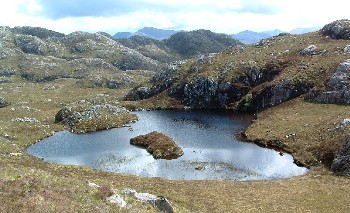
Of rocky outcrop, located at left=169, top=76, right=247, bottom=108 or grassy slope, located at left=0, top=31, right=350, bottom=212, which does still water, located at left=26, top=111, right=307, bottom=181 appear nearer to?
grassy slope, located at left=0, top=31, right=350, bottom=212

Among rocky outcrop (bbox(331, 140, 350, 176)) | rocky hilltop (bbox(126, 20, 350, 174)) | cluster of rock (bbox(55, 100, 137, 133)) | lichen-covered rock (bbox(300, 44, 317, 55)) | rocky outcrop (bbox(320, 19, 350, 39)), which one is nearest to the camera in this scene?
rocky outcrop (bbox(331, 140, 350, 176))

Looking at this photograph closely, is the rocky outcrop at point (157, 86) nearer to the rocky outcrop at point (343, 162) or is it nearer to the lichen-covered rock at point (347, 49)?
the lichen-covered rock at point (347, 49)

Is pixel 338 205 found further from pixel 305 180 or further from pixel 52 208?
pixel 52 208

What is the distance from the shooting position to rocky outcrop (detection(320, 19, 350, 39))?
12478 centimetres

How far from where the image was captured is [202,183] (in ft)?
175

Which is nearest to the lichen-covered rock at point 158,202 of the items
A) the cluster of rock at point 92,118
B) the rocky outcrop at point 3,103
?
the cluster of rock at point 92,118

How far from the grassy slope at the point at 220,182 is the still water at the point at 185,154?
414cm

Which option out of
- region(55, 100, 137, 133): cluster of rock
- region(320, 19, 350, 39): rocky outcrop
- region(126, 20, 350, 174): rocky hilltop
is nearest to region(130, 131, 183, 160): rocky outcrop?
region(55, 100, 137, 133): cluster of rock

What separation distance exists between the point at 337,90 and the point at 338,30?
44.7m

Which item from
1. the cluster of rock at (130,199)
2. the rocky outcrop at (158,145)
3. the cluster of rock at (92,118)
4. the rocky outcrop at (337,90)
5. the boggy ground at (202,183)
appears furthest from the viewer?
the cluster of rock at (92,118)

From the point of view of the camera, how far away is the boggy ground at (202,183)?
28.4 m

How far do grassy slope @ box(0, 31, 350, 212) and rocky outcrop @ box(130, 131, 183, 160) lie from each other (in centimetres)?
1456

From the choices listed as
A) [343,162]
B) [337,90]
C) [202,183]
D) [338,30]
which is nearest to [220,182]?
[202,183]

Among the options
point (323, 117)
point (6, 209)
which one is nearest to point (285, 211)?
point (6, 209)
